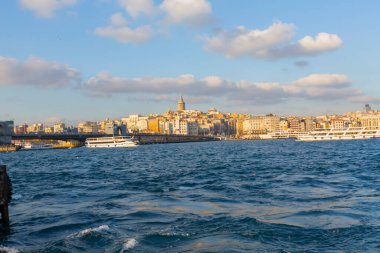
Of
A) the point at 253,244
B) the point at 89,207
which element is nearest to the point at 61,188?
the point at 89,207

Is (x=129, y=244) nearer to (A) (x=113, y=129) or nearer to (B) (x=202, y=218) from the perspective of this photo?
(B) (x=202, y=218)

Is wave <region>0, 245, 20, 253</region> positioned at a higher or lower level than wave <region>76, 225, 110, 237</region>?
lower

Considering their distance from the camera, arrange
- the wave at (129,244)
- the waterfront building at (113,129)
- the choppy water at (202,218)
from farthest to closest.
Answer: the waterfront building at (113,129)
the choppy water at (202,218)
the wave at (129,244)

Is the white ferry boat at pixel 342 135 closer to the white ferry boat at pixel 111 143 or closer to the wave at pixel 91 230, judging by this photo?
the white ferry boat at pixel 111 143

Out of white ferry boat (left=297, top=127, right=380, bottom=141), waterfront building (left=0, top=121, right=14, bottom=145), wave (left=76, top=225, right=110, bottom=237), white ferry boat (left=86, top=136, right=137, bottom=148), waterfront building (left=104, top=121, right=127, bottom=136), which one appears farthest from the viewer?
waterfront building (left=104, top=121, right=127, bottom=136)

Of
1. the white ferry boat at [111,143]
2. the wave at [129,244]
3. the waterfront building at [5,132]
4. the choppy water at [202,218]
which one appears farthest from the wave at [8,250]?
A: the white ferry boat at [111,143]

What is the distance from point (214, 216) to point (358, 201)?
18.4 feet

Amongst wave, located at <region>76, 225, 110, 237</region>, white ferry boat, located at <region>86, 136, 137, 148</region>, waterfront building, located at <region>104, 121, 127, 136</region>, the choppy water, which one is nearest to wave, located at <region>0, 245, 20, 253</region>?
the choppy water

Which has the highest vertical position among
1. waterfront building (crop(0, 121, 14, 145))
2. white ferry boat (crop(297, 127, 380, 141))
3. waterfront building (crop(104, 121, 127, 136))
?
waterfront building (crop(104, 121, 127, 136))

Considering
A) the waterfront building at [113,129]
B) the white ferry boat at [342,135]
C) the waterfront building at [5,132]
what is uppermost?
the waterfront building at [113,129]

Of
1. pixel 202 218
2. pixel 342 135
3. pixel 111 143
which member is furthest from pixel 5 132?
pixel 342 135

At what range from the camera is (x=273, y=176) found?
27438mm

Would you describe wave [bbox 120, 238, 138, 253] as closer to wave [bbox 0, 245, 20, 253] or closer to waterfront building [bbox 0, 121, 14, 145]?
wave [bbox 0, 245, 20, 253]

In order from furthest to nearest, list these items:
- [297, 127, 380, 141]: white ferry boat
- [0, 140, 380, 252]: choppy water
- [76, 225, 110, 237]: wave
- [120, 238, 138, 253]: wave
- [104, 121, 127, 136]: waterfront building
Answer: [104, 121, 127, 136]: waterfront building, [297, 127, 380, 141]: white ferry boat, [76, 225, 110, 237]: wave, [0, 140, 380, 252]: choppy water, [120, 238, 138, 253]: wave
